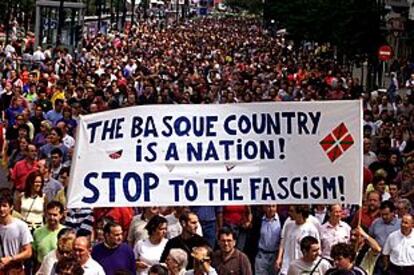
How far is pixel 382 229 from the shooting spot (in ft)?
40.0

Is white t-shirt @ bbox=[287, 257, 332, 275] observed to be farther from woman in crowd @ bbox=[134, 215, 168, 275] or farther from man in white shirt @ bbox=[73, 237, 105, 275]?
man in white shirt @ bbox=[73, 237, 105, 275]

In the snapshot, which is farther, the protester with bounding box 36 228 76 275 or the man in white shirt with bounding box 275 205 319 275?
the man in white shirt with bounding box 275 205 319 275

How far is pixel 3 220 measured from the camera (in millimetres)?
10953

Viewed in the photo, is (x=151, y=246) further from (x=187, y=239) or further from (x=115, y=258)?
(x=115, y=258)

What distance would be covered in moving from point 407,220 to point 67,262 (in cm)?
394

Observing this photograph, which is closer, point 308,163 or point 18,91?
point 308,163

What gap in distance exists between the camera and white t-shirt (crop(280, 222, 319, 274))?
11.6m

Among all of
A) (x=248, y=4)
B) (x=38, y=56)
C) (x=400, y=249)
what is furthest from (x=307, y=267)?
(x=248, y=4)

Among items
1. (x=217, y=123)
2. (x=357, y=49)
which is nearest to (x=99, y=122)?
(x=217, y=123)

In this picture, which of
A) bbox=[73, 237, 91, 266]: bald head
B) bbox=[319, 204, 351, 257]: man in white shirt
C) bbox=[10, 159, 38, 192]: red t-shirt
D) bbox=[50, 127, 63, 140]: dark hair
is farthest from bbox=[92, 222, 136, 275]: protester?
bbox=[50, 127, 63, 140]: dark hair

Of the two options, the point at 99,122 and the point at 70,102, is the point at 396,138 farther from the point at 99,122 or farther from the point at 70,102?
the point at 99,122

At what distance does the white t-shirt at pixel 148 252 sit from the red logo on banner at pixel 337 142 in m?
1.62

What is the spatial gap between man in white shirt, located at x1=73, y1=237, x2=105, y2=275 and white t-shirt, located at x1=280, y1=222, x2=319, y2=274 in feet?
7.77

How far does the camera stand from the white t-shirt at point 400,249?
11.8m
